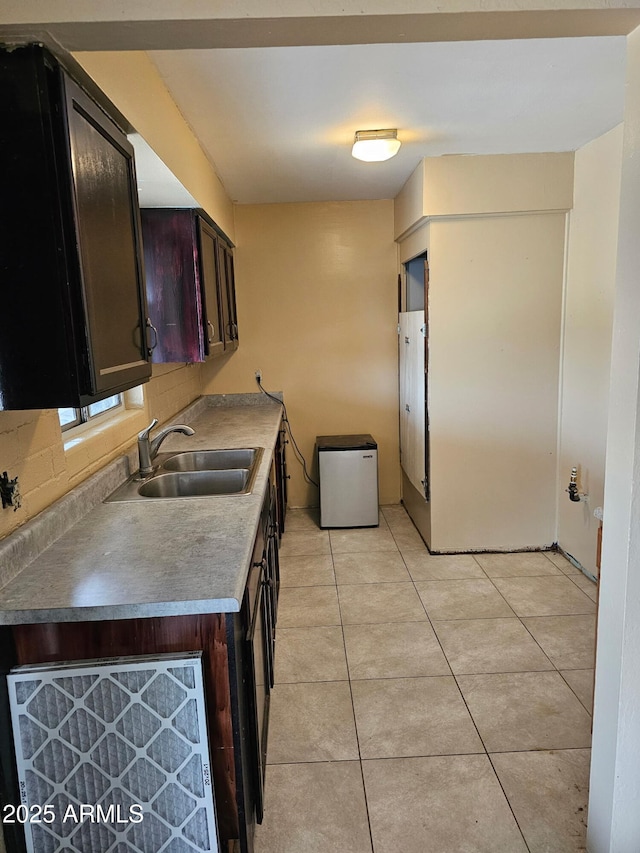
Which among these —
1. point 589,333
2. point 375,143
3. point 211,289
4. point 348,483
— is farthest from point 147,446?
point 589,333

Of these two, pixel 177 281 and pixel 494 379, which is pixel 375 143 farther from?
pixel 494 379

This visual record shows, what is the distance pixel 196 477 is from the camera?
8.27 feet

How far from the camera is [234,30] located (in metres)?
1.12

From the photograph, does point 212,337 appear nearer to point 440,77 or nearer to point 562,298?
point 440,77

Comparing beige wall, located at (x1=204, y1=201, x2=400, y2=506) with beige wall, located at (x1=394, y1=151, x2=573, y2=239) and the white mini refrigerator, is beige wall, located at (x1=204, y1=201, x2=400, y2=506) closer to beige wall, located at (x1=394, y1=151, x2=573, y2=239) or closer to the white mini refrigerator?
the white mini refrigerator

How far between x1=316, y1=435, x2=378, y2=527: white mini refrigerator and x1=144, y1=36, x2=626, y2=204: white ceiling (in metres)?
1.89

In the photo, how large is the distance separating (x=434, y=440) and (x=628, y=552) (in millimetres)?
2273

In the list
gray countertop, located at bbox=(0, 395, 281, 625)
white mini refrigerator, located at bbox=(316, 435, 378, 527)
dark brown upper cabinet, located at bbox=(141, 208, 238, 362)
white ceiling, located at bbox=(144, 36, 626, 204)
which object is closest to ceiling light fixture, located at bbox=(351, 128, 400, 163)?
white ceiling, located at bbox=(144, 36, 626, 204)

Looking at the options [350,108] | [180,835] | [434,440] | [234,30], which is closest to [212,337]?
[350,108]

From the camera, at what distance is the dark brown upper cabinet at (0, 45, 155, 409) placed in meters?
1.13

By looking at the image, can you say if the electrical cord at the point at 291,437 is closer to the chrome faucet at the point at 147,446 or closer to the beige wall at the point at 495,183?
the beige wall at the point at 495,183

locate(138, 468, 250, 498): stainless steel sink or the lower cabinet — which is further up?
locate(138, 468, 250, 498): stainless steel sink

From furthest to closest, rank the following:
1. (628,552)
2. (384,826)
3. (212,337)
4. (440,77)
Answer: (212,337)
(440,77)
(384,826)
(628,552)

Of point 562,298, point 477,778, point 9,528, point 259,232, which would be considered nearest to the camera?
point 9,528
